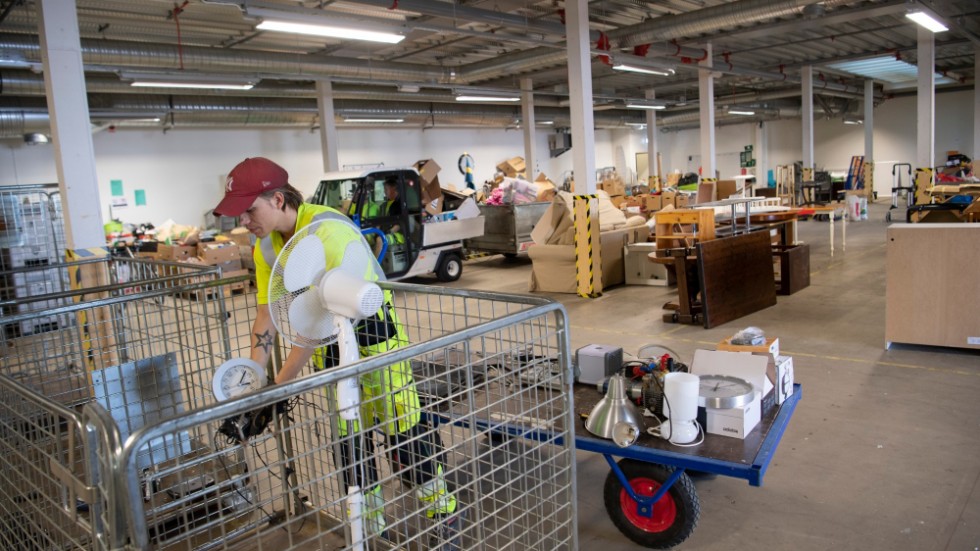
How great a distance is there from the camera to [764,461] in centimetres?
244

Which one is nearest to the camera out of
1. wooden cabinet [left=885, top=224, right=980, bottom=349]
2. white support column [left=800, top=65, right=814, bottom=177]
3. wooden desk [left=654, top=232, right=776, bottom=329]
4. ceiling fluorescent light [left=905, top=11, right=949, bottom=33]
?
wooden cabinet [left=885, top=224, right=980, bottom=349]

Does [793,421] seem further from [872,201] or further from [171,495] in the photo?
[872,201]

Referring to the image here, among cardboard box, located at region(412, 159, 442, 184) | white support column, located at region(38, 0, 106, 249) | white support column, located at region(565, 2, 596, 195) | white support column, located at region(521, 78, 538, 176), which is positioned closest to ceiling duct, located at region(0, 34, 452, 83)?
cardboard box, located at region(412, 159, 442, 184)

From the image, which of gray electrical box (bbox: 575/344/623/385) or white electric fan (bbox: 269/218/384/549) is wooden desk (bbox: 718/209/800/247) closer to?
gray electrical box (bbox: 575/344/623/385)

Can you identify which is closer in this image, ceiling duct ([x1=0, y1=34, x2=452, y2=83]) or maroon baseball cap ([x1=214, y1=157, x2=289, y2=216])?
maroon baseball cap ([x1=214, y1=157, x2=289, y2=216])

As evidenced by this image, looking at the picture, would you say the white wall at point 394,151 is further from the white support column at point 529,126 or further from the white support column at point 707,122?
the white support column at point 707,122

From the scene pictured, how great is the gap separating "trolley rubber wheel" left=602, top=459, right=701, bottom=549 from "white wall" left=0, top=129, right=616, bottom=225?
12960 mm

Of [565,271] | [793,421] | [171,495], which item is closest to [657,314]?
[565,271]

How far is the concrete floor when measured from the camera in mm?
2842

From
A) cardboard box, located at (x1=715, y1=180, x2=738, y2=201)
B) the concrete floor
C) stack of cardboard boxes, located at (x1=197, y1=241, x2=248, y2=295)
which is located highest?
cardboard box, located at (x1=715, y1=180, x2=738, y2=201)

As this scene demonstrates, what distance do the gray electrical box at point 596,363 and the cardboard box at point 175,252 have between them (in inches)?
350

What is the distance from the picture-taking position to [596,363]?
10.9 ft

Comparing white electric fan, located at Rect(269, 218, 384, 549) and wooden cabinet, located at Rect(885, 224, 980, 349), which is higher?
white electric fan, located at Rect(269, 218, 384, 549)

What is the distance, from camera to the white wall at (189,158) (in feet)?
42.0
